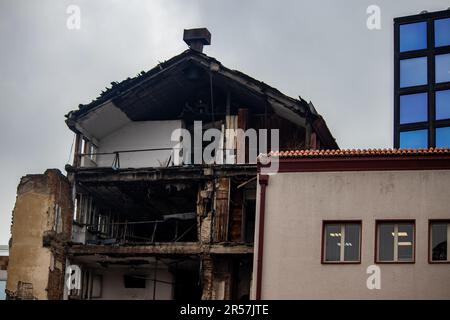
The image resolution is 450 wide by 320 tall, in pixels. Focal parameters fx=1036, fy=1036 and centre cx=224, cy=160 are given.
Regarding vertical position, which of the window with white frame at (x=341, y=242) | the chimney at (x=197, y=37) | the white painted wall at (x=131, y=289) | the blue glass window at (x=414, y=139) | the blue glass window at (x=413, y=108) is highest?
the chimney at (x=197, y=37)

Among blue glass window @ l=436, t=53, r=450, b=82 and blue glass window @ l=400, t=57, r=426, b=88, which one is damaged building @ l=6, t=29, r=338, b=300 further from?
blue glass window @ l=436, t=53, r=450, b=82

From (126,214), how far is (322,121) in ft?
33.5

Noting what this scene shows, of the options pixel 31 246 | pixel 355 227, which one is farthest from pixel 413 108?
pixel 31 246

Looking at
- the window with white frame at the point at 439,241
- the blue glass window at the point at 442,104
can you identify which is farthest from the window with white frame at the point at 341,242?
the blue glass window at the point at 442,104

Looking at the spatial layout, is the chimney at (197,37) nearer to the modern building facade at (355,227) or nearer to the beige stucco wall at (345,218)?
the modern building facade at (355,227)

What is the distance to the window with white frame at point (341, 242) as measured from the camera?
108ft

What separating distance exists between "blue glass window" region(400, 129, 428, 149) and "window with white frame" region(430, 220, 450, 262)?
16015mm

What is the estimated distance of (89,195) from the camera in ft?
141

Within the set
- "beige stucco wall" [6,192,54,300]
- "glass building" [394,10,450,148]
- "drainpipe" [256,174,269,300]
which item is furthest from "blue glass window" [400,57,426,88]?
"beige stucco wall" [6,192,54,300]

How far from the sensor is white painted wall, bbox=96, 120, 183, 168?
42875 mm

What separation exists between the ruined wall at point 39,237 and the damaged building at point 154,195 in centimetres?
4

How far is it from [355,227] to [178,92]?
12.8 meters

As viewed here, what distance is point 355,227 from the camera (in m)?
33.1
